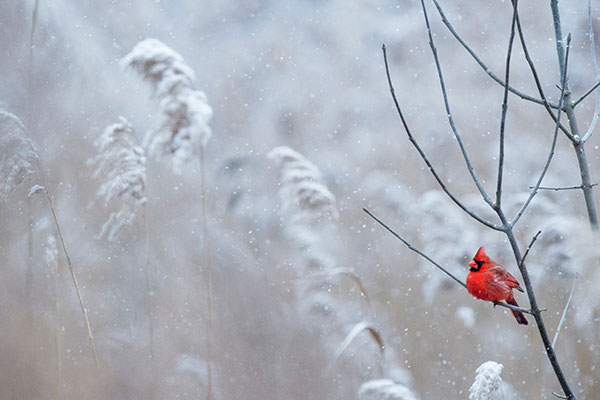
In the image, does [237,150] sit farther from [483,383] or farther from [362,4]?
[483,383]

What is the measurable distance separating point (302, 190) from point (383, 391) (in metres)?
0.44

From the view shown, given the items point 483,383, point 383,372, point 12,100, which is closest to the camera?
point 483,383

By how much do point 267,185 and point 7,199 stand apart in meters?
0.61

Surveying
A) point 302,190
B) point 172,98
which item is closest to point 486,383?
point 302,190

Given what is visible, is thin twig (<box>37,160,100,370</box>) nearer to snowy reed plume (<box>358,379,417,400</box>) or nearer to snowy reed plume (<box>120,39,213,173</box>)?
snowy reed plume (<box>120,39,213,173</box>)

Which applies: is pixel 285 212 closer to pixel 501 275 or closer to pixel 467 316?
pixel 467 316

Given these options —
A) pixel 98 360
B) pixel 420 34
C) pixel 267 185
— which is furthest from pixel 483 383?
pixel 98 360

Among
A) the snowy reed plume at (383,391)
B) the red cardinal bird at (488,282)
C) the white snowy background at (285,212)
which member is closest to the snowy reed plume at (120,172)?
the white snowy background at (285,212)

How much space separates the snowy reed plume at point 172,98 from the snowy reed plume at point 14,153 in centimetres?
31

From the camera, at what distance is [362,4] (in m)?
1.28

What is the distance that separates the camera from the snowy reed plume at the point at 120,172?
4.14 ft

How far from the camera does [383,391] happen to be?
119 centimetres

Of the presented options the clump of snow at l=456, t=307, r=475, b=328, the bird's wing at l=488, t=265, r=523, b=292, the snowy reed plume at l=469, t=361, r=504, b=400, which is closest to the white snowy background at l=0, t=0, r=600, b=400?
the clump of snow at l=456, t=307, r=475, b=328

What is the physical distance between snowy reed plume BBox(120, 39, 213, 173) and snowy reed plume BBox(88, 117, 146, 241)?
0.21 feet
